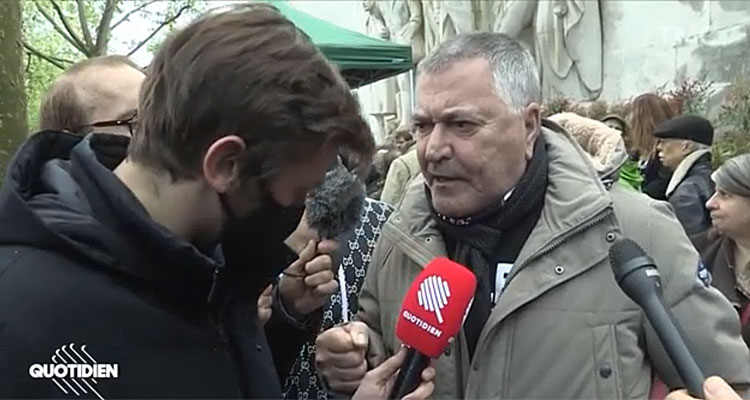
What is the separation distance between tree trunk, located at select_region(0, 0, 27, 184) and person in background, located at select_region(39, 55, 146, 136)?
1.20 feet

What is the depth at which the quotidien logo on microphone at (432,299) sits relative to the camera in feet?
7.07

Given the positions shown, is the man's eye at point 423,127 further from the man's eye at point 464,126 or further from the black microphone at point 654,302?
the black microphone at point 654,302

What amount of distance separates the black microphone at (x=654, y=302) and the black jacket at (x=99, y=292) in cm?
73

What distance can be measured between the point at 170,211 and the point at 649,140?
224 inches

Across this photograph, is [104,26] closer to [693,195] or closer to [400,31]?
[400,31]

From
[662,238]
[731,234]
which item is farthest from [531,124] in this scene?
[731,234]

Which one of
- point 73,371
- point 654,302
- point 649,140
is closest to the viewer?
point 73,371

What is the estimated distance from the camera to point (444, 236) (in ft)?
8.67

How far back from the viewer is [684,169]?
602 cm

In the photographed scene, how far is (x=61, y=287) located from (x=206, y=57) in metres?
0.40

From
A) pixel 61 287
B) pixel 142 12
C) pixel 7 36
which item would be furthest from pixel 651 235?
pixel 142 12

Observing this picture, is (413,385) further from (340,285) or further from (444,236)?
(340,285)

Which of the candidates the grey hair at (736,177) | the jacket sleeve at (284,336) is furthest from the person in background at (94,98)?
the grey hair at (736,177)

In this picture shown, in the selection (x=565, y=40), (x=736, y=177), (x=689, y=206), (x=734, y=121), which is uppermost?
(x=736, y=177)
